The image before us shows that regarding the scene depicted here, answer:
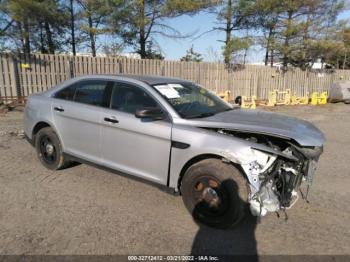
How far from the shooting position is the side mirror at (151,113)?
3.56m

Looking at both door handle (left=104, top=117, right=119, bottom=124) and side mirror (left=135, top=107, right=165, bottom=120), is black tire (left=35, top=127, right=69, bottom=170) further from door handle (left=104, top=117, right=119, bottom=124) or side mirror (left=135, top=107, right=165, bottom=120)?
side mirror (left=135, top=107, right=165, bottom=120)

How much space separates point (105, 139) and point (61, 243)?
153 centimetres

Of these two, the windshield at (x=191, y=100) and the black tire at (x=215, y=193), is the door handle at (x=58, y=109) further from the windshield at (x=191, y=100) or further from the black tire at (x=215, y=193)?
the black tire at (x=215, y=193)

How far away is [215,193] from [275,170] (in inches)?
27.6

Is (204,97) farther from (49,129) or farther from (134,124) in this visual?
(49,129)

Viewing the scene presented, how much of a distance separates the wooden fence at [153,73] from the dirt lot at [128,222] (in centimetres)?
750

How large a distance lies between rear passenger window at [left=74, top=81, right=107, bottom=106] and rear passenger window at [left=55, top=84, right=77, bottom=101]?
0.09m

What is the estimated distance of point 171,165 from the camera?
3.64 m

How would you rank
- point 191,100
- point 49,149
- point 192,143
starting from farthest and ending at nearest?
point 49,149
point 191,100
point 192,143

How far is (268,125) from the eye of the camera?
11.6 ft

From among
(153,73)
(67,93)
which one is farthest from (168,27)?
(67,93)

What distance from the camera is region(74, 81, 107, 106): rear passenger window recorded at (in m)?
4.42

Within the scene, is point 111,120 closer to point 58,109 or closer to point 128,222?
point 58,109

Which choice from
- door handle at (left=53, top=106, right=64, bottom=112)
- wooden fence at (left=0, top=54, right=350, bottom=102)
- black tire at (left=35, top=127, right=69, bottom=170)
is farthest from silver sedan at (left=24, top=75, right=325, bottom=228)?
wooden fence at (left=0, top=54, right=350, bottom=102)
